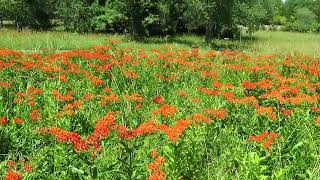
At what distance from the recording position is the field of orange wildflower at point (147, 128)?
3.95 meters

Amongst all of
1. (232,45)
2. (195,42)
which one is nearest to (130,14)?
Result: (195,42)

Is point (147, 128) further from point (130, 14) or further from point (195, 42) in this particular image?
point (130, 14)

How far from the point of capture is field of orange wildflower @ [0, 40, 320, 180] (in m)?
3.95

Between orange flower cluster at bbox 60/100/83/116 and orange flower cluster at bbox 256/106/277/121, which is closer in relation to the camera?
orange flower cluster at bbox 60/100/83/116

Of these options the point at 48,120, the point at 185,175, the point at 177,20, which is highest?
the point at 177,20

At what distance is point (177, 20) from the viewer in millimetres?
32625

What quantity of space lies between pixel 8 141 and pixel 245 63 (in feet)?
22.9

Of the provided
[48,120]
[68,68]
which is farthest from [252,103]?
[68,68]

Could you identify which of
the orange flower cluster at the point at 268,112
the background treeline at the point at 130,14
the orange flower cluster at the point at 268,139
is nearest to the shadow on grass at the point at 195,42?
the background treeline at the point at 130,14

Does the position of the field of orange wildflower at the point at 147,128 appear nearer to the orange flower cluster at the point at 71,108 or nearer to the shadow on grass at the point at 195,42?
the orange flower cluster at the point at 71,108

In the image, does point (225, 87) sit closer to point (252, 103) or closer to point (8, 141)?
point (252, 103)

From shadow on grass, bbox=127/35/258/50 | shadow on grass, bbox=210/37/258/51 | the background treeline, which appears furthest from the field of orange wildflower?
the background treeline

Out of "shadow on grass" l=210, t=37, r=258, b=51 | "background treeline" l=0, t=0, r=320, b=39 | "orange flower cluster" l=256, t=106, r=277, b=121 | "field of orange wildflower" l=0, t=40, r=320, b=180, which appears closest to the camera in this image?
"field of orange wildflower" l=0, t=40, r=320, b=180

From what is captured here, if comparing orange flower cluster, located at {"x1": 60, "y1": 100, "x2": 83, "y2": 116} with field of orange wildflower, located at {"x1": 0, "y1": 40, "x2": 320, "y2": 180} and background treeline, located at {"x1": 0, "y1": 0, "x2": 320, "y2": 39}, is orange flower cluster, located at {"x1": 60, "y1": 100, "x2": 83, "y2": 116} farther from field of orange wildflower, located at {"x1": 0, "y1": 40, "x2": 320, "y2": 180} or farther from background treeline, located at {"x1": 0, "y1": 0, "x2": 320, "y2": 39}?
background treeline, located at {"x1": 0, "y1": 0, "x2": 320, "y2": 39}
